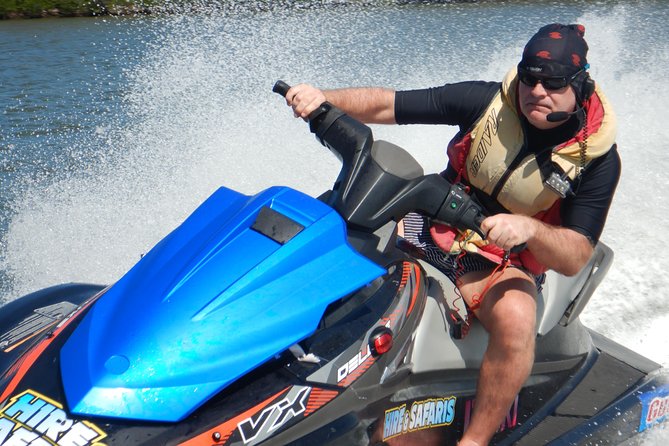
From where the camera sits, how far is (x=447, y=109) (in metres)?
2.86

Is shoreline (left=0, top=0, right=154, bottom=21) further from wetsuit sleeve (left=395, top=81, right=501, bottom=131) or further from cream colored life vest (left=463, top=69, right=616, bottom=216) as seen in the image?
cream colored life vest (left=463, top=69, right=616, bottom=216)

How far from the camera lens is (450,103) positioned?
9.32 feet

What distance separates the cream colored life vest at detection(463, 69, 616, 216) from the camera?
2521 millimetres

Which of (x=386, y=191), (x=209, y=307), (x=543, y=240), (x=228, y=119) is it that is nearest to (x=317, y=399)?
(x=209, y=307)

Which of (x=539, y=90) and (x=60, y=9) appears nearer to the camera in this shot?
(x=539, y=90)

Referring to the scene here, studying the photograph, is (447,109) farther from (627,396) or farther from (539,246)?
(627,396)

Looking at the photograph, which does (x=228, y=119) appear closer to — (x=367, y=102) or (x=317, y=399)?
(x=367, y=102)

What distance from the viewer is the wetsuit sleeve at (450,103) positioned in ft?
9.25

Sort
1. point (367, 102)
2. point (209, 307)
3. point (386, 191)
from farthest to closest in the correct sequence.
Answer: point (367, 102) → point (386, 191) → point (209, 307)

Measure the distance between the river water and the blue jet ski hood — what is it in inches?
88.2

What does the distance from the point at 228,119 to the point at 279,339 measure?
14.4ft

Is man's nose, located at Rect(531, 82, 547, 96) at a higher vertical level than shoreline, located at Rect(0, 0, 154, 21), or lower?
higher

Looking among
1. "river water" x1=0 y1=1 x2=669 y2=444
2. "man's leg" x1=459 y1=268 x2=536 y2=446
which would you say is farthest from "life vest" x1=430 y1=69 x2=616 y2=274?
"river water" x1=0 y1=1 x2=669 y2=444

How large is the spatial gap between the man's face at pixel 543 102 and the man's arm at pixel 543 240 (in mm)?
336
